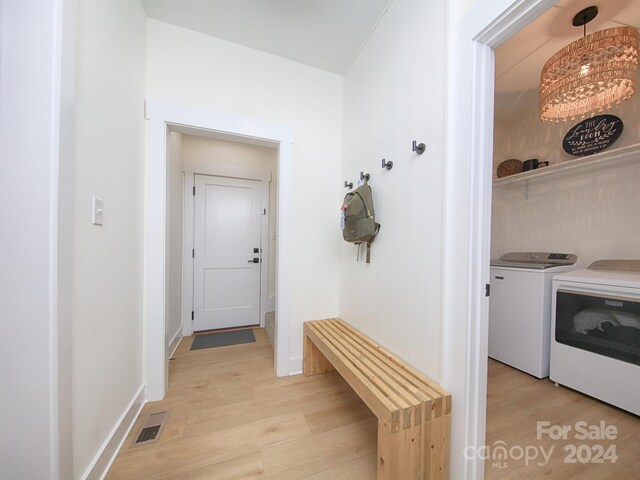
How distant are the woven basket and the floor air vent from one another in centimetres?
379

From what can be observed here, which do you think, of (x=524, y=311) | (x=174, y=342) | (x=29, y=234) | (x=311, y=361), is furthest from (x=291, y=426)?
(x=524, y=311)

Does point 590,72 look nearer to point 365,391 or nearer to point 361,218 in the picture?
point 361,218

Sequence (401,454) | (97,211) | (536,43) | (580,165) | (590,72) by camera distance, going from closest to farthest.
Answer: (401,454)
(97,211)
(590,72)
(536,43)
(580,165)

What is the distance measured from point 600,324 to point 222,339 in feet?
10.8

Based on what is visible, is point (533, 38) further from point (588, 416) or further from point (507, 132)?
point (588, 416)

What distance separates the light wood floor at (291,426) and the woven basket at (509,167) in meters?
2.05

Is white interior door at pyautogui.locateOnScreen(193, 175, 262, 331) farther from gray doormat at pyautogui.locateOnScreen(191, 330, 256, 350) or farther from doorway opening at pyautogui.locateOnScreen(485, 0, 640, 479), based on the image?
doorway opening at pyautogui.locateOnScreen(485, 0, 640, 479)

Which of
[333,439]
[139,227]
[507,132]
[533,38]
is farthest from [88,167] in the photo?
[507,132]

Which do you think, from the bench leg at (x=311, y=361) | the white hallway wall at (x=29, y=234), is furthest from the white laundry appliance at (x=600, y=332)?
the white hallway wall at (x=29, y=234)

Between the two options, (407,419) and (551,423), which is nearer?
(407,419)

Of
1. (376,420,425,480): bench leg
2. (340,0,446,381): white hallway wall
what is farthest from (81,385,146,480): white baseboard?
(340,0,446,381): white hallway wall

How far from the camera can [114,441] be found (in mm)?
1194

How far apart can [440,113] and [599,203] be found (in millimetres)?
1998

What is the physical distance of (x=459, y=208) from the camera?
103 cm
